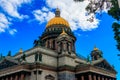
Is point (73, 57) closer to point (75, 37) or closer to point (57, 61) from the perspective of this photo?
point (57, 61)

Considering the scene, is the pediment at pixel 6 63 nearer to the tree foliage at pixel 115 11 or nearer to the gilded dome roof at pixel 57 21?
the gilded dome roof at pixel 57 21

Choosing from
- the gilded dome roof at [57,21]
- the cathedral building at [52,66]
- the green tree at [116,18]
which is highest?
the gilded dome roof at [57,21]

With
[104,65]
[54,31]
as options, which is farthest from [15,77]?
[104,65]

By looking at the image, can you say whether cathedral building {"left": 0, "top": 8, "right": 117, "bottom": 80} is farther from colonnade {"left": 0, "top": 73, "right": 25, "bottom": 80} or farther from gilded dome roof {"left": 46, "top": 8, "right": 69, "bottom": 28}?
gilded dome roof {"left": 46, "top": 8, "right": 69, "bottom": 28}

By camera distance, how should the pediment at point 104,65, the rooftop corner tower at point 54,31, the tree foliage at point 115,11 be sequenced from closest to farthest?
the tree foliage at point 115,11, the pediment at point 104,65, the rooftop corner tower at point 54,31

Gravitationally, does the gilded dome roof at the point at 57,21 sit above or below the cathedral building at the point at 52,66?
above

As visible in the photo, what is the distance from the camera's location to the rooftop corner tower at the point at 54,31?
55.8 metres

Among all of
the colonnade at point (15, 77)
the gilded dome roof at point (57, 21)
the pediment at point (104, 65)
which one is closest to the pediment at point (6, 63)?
the colonnade at point (15, 77)

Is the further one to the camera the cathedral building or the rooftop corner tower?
the rooftop corner tower

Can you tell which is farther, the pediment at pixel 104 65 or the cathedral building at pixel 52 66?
the pediment at pixel 104 65

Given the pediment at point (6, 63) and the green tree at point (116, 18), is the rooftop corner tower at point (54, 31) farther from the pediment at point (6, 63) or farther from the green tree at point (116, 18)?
the green tree at point (116, 18)

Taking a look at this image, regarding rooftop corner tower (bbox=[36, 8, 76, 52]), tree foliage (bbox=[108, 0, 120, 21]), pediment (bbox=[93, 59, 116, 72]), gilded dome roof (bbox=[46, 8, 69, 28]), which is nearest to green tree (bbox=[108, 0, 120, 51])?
tree foliage (bbox=[108, 0, 120, 21])

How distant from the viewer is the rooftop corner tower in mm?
55831

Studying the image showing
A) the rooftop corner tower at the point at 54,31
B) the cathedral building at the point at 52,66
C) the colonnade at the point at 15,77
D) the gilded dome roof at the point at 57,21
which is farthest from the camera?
the gilded dome roof at the point at 57,21
